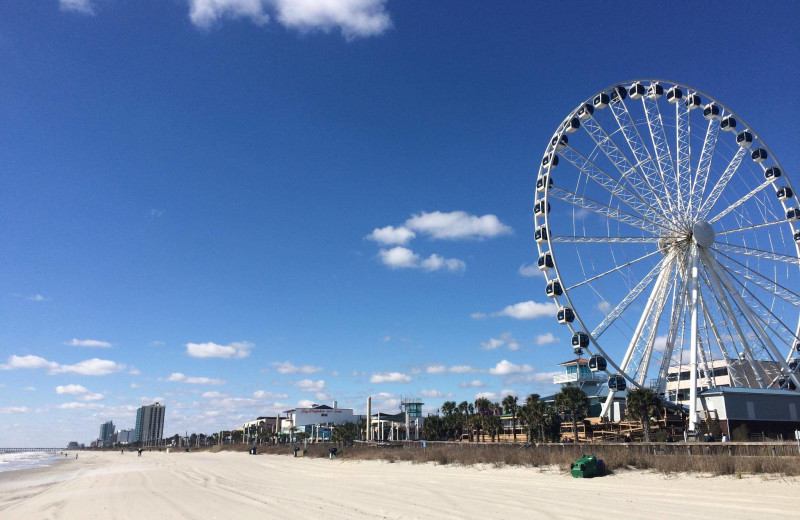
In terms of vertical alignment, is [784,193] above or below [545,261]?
above

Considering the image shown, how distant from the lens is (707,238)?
41219 millimetres

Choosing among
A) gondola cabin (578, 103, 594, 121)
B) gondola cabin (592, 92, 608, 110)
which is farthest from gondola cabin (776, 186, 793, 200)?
gondola cabin (578, 103, 594, 121)

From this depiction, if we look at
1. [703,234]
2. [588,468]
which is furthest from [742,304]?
[588,468]

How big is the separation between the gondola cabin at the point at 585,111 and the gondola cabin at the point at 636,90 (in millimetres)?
3962

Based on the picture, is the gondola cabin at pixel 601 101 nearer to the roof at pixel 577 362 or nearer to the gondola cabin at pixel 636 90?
the gondola cabin at pixel 636 90

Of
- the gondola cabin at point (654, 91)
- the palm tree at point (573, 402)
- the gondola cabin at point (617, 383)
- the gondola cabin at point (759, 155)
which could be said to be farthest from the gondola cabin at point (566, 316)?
the gondola cabin at point (759, 155)

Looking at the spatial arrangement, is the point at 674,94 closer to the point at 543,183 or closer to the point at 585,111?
the point at 585,111

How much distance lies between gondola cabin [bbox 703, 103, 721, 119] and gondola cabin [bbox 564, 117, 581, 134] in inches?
500

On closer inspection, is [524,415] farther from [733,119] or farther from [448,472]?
[733,119]

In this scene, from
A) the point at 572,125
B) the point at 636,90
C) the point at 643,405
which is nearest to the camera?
the point at 643,405

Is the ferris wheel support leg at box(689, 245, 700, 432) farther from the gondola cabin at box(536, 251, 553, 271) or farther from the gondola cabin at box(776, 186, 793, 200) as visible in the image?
the gondola cabin at box(776, 186, 793, 200)

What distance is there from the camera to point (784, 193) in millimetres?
47719

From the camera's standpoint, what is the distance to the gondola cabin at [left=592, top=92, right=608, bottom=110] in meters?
43.7

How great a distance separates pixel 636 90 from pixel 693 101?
552cm
